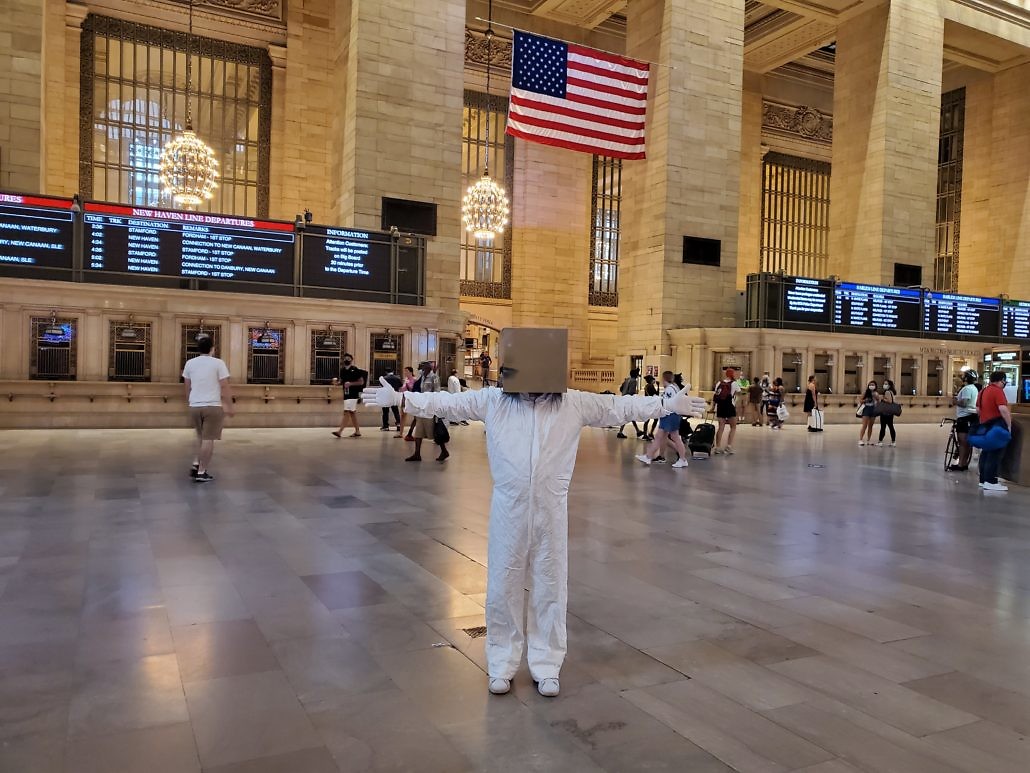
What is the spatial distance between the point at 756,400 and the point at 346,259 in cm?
1098

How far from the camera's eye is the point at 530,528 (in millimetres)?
3191

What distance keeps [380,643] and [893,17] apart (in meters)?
27.2

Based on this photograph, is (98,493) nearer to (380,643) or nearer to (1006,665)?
(380,643)

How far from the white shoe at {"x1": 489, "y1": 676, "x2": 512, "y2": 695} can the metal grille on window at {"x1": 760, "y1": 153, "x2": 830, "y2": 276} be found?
106ft

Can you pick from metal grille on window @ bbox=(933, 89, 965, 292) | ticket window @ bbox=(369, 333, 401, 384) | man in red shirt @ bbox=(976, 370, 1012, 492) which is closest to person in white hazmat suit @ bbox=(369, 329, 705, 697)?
man in red shirt @ bbox=(976, 370, 1012, 492)

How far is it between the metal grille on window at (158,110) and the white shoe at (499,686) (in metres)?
23.5

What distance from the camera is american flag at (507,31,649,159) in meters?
15.4

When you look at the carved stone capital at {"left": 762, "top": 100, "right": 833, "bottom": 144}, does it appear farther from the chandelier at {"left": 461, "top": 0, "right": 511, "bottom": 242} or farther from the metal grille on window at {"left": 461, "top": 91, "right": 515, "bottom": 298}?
the chandelier at {"left": 461, "top": 0, "right": 511, "bottom": 242}

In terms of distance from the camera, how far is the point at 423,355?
16625 mm

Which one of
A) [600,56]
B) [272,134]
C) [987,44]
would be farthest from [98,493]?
[987,44]

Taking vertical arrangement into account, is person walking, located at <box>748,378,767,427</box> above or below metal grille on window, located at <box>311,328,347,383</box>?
below

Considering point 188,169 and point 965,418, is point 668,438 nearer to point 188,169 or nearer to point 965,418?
point 965,418

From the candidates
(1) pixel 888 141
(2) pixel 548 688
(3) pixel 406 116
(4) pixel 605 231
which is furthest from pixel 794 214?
(2) pixel 548 688

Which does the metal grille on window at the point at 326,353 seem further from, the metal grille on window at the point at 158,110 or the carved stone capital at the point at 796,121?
the carved stone capital at the point at 796,121
